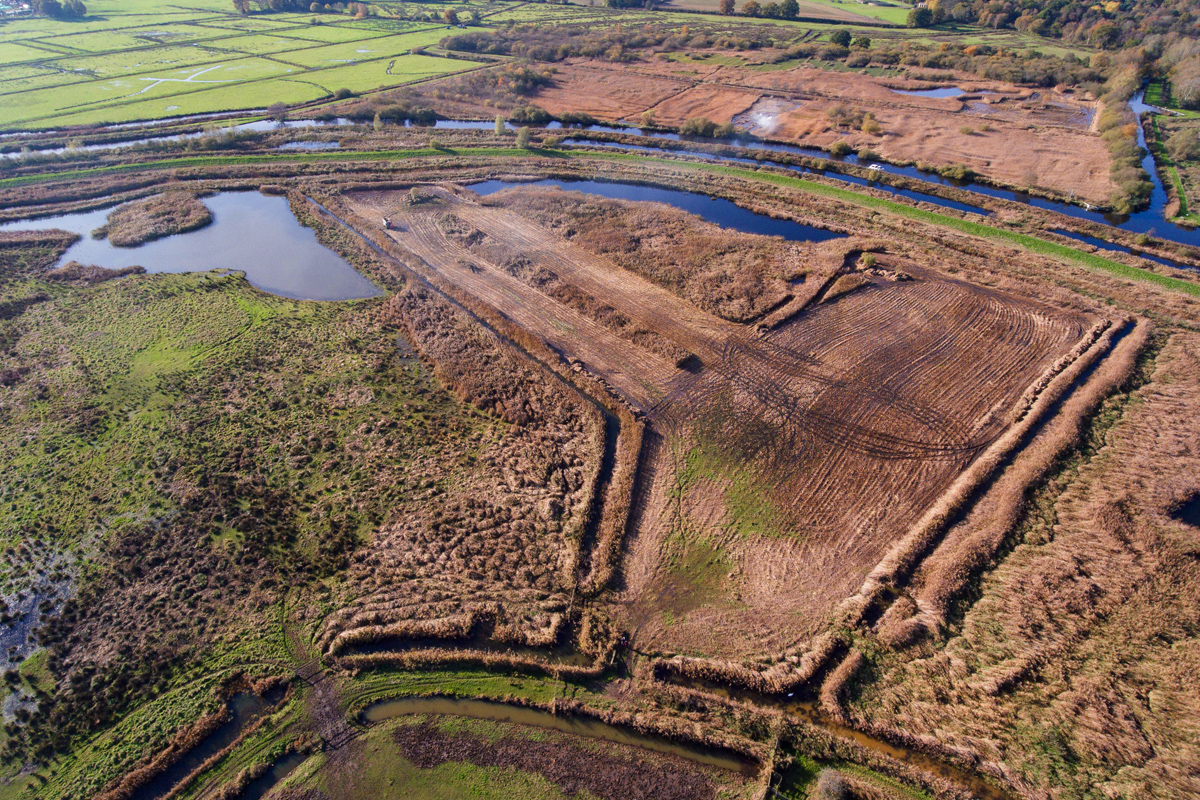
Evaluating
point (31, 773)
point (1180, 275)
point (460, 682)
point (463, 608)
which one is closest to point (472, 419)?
point (463, 608)

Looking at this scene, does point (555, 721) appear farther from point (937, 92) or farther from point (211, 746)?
point (937, 92)

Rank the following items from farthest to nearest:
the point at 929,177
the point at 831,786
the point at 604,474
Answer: the point at 929,177
the point at 604,474
the point at 831,786

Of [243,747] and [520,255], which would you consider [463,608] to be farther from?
[520,255]

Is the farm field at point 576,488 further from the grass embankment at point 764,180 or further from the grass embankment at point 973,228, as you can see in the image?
the grass embankment at point 764,180

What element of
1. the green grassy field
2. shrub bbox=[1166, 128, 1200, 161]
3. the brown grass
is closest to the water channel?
shrub bbox=[1166, 128, 1200, 161]

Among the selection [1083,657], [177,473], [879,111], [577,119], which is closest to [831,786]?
[1083,657]

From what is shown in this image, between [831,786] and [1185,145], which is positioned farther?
[1185,145]

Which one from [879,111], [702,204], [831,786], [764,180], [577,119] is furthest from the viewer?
[577,119]

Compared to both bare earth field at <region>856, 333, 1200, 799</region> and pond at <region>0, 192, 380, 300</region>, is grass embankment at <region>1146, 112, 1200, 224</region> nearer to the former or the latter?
bare earth field at <region>856, 333, 1200, 799</region>
